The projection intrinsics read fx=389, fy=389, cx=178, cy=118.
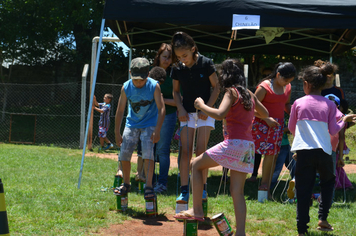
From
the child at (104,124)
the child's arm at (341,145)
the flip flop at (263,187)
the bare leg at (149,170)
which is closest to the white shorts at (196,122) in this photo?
the bare leg at (149,170)

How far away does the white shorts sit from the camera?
4254 millimetres

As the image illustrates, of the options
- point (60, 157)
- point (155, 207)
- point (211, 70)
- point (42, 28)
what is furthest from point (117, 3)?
point (42, 28)

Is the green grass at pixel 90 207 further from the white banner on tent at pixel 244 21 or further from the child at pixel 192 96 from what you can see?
the white banner on tent at pixel 244 21

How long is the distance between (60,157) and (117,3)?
4808 mm

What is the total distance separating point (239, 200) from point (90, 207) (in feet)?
6.15

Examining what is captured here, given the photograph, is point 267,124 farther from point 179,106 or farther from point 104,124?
point 104,124

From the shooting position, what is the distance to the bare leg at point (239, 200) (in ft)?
10.7

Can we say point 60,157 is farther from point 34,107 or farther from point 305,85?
point 34,107

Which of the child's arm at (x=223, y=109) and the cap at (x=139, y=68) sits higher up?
the cap at (x=139, y=68)

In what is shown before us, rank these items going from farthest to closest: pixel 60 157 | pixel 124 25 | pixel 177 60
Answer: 1. pixel 60 157
2. pixel 124 25
3. pixel 177 60

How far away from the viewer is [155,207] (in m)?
4.24

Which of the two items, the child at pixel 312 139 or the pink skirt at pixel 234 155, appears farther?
the child at pixel 312 139

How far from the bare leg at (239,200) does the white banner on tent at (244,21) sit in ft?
8.01

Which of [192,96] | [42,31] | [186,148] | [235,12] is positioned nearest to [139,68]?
[192,96]
